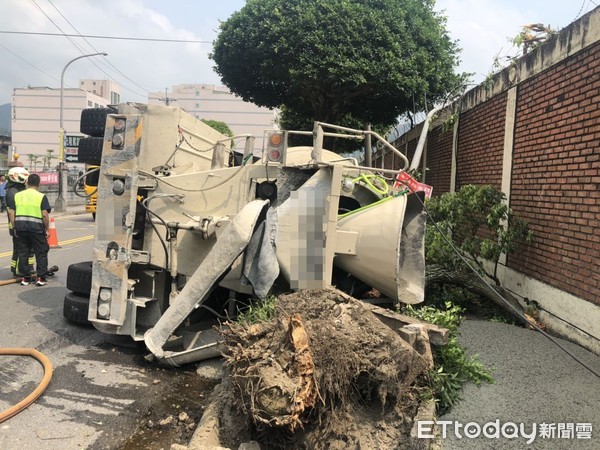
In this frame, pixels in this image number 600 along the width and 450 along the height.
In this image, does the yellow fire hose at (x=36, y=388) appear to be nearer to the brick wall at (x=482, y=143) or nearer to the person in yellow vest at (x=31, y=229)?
the person in yellow vest at (x=31, y=229)

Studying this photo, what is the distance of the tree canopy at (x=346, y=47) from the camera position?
10.8 meters

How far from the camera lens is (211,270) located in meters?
3.71

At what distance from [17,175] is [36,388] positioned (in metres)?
5.22

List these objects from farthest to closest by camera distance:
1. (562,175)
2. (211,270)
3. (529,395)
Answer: (562,175), (211,270), (529,395)

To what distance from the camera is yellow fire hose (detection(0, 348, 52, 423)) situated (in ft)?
10.8

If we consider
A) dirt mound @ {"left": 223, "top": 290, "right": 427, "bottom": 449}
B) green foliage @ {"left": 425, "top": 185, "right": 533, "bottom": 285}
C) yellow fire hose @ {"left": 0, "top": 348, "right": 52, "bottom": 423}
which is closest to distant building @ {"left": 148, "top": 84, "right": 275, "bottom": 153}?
green foliage @ {"left": 425, "top": 185, "right": 533, "bottom": 285}

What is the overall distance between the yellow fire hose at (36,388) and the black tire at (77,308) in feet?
2.41

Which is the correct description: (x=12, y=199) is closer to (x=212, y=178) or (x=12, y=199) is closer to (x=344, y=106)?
(x=212, y=178)

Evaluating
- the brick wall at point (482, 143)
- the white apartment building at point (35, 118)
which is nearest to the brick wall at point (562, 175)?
the brick wall at point (482, 143)

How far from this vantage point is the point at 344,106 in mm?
13898

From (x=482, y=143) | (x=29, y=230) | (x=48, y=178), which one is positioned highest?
(x=482, y=143)

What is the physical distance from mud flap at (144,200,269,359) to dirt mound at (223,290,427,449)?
2.63ft

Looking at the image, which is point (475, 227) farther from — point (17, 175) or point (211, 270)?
point (17, 175)

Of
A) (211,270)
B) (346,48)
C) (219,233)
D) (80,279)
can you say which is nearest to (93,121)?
(80,279)
